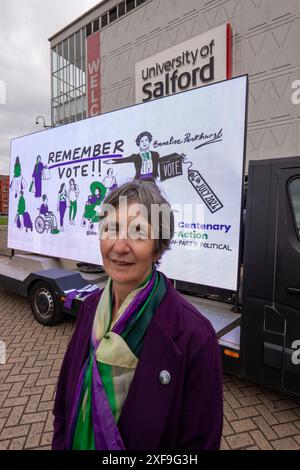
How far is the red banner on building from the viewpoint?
21266mm

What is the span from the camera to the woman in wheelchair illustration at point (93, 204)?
168 inches

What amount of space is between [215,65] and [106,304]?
16348 mm

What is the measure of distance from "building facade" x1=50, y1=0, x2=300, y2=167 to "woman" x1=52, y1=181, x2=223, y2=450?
14.5 m

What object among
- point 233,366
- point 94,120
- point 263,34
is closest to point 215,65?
point 263,34

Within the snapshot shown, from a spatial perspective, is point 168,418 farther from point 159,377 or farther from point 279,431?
point 279,431

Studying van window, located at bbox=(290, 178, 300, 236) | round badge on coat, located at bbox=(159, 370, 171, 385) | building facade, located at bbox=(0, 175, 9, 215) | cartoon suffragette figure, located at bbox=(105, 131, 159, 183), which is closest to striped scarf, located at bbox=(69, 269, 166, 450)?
round badge on coat, located at bbox=(159, 370, 171, 385)

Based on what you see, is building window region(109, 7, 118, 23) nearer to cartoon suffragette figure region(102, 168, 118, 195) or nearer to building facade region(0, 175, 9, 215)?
cartoon suffragette figure region(102, 168, 118, 195)

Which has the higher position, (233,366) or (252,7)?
(252,7)

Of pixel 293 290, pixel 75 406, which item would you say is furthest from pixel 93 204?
pixel 75 406

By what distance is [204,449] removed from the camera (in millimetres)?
1096

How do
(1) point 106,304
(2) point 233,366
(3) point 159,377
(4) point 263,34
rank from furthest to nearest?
(4) point 263,34 < (2) point 233,366 < (1) point 106,304 < (3) point 159,377

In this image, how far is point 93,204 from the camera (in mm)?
4387

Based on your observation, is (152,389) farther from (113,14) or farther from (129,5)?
(113,14)

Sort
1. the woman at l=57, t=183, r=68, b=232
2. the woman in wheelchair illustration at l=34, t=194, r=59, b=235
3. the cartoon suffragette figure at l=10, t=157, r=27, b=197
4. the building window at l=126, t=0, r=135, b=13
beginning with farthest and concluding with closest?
the building window at l=126, t=0, r=135, b=13 < the cartoon suffragette figure at l=10, t=157, r=27, b=197 < the woman in wheelchair illustration at l=34, t=194, r=59, b=235 < the woman at l=57, t=183, r=68, b=232
